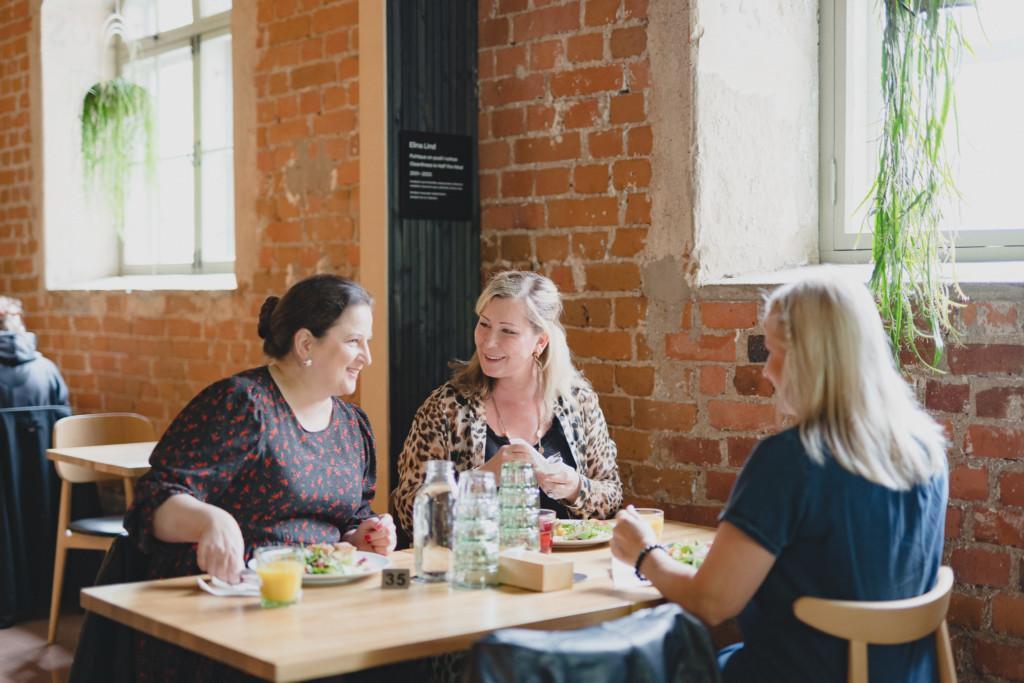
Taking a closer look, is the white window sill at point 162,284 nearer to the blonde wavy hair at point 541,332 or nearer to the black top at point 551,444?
the blonde wavy hair at point 541,332

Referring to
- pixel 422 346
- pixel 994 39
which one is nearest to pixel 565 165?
pixel 422 346

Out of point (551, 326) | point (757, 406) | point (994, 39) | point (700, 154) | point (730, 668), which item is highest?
point (994, 39)

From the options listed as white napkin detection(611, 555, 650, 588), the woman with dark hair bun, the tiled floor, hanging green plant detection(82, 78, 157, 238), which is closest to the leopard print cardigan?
the woman with dark hair bun

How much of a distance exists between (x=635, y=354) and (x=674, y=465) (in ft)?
1.15

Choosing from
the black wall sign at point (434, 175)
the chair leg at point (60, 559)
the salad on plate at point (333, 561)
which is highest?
the black wall sign at point (434, 175)

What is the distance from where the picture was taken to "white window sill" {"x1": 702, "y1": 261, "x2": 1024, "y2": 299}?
2.83 metres

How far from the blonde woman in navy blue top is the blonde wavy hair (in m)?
1.17

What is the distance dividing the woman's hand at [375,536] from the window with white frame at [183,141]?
3.32m

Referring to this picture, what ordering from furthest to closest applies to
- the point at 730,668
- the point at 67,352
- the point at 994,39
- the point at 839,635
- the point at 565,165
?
the point at 67,352
the point at 565,165
the point at 994,39
the point at 730,668
the point at 839,635

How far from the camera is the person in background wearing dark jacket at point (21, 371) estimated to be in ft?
16.1

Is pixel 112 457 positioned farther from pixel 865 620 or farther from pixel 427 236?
pixel 865 620

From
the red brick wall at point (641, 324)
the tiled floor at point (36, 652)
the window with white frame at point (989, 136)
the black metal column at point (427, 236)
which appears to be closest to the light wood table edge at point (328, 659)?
the red brick wall at point (641, 324)

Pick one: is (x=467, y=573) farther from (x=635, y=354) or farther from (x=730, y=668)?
(x=635, y=354)

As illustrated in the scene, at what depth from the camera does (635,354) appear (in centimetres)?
354
